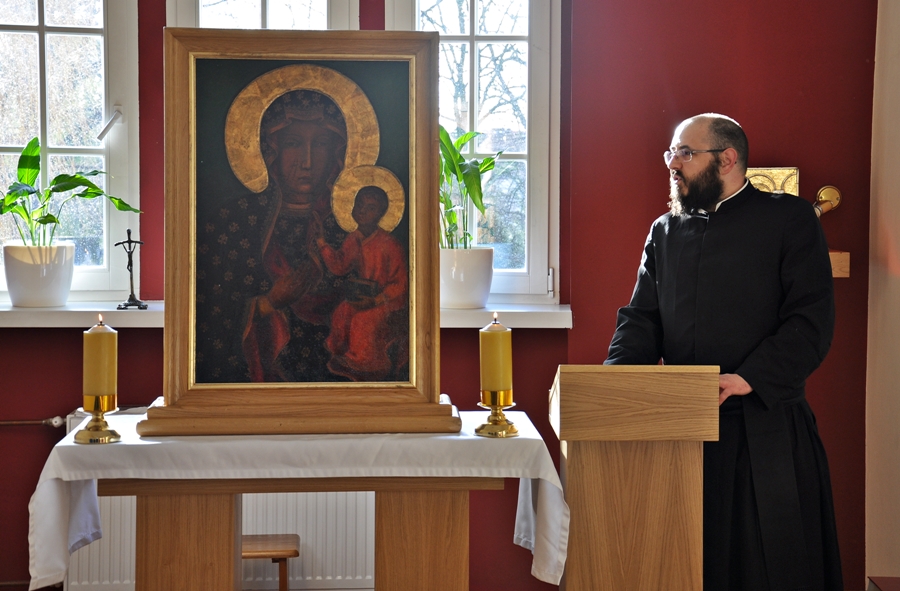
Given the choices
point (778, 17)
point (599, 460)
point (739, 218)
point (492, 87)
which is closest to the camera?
point (599, 460)

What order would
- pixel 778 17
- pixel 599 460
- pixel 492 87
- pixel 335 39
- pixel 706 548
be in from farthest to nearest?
pixel 492 87
pixel 778 17
pixel 706 548
pixel 335 39
pixel 599 460

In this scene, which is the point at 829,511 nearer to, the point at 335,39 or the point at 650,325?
the point at 650,325

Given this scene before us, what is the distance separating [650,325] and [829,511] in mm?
737

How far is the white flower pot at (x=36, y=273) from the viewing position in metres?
3.20

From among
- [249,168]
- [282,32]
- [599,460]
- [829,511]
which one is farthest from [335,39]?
[829,511]

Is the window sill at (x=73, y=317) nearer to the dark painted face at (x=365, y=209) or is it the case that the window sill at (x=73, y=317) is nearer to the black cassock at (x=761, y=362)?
the dark painted face at (x=365, y=209)

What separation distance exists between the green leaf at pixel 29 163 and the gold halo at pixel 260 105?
1.40 meters

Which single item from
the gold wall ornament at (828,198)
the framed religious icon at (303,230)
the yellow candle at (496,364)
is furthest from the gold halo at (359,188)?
the gold wall ornament at (828,198)

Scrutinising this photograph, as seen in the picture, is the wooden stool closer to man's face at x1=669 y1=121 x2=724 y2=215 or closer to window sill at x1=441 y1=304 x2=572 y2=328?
window sill at x1=441 y1=304 x2=572 y2=328

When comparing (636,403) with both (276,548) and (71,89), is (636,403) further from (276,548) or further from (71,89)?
(71,89)

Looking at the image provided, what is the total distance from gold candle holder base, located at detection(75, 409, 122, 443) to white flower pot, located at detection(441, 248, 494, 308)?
1.48 meters

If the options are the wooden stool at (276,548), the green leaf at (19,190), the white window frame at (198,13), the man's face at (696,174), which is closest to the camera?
the man's face at (696,174)

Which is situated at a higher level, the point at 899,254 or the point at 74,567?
the point at 899,254

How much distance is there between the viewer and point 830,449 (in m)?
3.28
